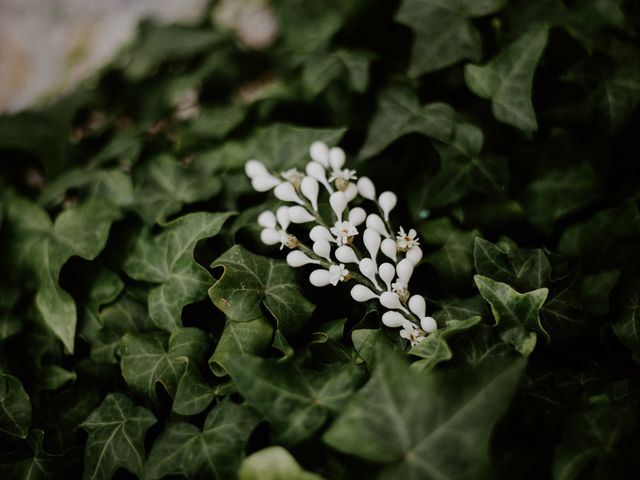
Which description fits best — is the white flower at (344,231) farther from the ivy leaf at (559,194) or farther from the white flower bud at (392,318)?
the ivy leaf at (559,194)

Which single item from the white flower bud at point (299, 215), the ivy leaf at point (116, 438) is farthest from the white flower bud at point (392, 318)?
the ivy leaf at point (116, 438)

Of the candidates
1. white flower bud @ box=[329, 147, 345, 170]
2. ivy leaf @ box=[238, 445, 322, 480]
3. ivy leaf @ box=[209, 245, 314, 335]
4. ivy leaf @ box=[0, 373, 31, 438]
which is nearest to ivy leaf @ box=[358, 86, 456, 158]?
white flower bud @ box=[329, 147, 345, 170]

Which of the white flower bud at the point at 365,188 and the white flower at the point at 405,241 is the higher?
the white flower bud at the point at 365,188

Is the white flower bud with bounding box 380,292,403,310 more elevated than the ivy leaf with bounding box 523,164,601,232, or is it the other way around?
the white flower bud with bounding box 380,292,403,310

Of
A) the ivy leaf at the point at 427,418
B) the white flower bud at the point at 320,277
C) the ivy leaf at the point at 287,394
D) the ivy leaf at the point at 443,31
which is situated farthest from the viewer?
the ivy leaf at the point at 443,31

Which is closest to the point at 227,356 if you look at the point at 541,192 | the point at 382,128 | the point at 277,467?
the point at 277,467

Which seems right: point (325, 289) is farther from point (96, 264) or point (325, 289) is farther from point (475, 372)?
point (96, 264)

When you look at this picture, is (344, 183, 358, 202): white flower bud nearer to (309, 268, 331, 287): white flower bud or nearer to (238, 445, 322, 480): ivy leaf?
(309, 268, 331, 287): white flower bud
